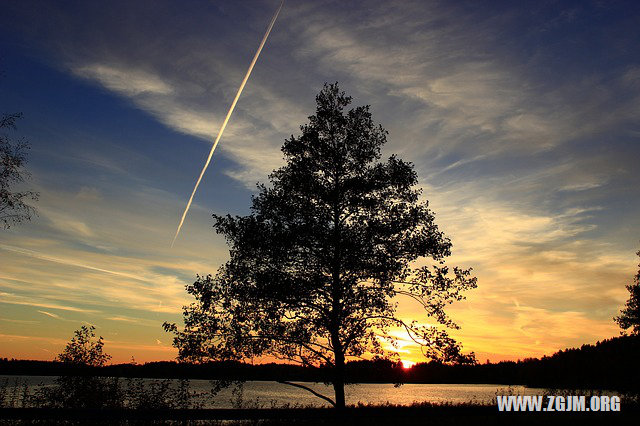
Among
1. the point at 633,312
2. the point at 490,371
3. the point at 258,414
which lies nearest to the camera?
the point at 258,414

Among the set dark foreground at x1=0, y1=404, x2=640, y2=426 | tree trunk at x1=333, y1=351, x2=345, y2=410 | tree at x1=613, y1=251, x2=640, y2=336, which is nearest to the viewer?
dark foreground at x1=0, y1=404, x2=640, y2=426

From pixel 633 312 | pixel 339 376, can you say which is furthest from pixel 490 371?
pixel 339 376

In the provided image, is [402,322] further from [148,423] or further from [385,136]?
[148,423]

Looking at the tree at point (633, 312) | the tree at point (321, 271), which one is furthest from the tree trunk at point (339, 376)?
the tree at point (633, 312)

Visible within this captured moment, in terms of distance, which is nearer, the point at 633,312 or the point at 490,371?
the point at 633,312

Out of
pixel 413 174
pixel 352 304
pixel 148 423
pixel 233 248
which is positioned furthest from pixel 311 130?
pixel 148 423

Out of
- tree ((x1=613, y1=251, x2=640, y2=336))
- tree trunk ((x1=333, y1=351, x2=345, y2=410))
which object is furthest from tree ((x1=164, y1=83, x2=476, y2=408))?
tree ((x1=613, y1=251, x2=640, y2=336))

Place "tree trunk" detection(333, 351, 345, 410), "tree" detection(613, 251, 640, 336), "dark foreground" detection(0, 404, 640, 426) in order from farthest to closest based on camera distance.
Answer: "tree" detection(613, 251, 640, 336) < "tree trunk" detection(333, 351, 345, 410) < "dark foreground" detection(0, 404, 640, 426)

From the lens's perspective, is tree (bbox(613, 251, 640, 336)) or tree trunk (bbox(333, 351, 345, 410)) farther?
tree (bbox(613, 251, 640, 336))

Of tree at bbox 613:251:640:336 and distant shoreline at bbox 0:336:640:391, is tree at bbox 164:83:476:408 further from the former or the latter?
tree at bbox 613:251:640:336

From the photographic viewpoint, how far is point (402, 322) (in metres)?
17.3

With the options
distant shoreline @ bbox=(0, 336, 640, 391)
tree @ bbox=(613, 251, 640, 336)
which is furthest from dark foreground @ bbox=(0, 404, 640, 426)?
tree @ bbox=(613, 251, 640, 336)

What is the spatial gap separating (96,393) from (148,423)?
4146 mm

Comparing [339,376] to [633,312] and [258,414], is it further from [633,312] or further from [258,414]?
[633,312]
